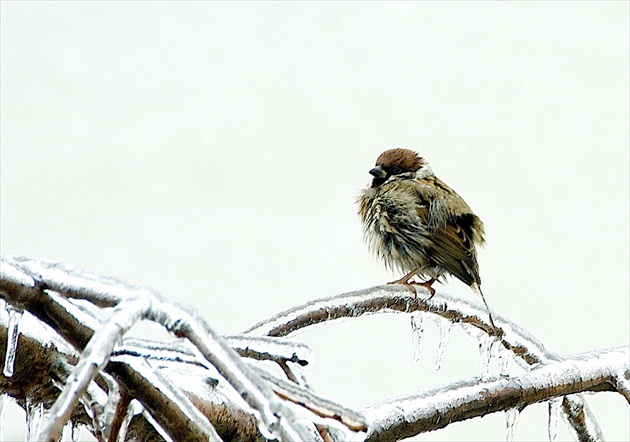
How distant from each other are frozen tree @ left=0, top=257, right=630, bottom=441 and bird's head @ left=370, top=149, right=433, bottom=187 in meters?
1.62

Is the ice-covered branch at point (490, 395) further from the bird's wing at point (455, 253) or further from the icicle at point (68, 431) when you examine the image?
the bird's wing at point (455, 253)

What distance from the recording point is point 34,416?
3.63 feet

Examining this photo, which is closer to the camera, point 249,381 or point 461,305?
point 249,381

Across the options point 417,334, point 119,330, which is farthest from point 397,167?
point 119,330

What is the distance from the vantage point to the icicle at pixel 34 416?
42.9 inches

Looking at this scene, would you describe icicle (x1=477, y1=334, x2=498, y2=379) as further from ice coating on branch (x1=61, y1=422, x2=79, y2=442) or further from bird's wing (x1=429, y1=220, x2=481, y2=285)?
bird's wing (x1=429, y1=220, x2=481, y2=285)

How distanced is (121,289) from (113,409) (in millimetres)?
134

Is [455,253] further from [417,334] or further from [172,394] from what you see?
[172,394]

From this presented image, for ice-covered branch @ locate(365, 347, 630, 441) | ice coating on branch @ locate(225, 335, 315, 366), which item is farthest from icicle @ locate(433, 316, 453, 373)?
ice coating on branch @ locate(225, 335, 315, 366)

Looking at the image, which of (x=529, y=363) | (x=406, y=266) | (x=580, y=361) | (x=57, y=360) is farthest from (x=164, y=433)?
(x=406, y=266)

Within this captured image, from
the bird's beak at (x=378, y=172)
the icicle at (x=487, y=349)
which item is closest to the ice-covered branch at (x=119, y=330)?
the icicle at (x=487, y=349)

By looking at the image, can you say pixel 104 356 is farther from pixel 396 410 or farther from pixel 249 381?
pixel 396 410

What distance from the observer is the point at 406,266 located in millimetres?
3145

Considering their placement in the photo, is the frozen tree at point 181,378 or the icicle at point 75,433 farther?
the icicle at point 75,433
